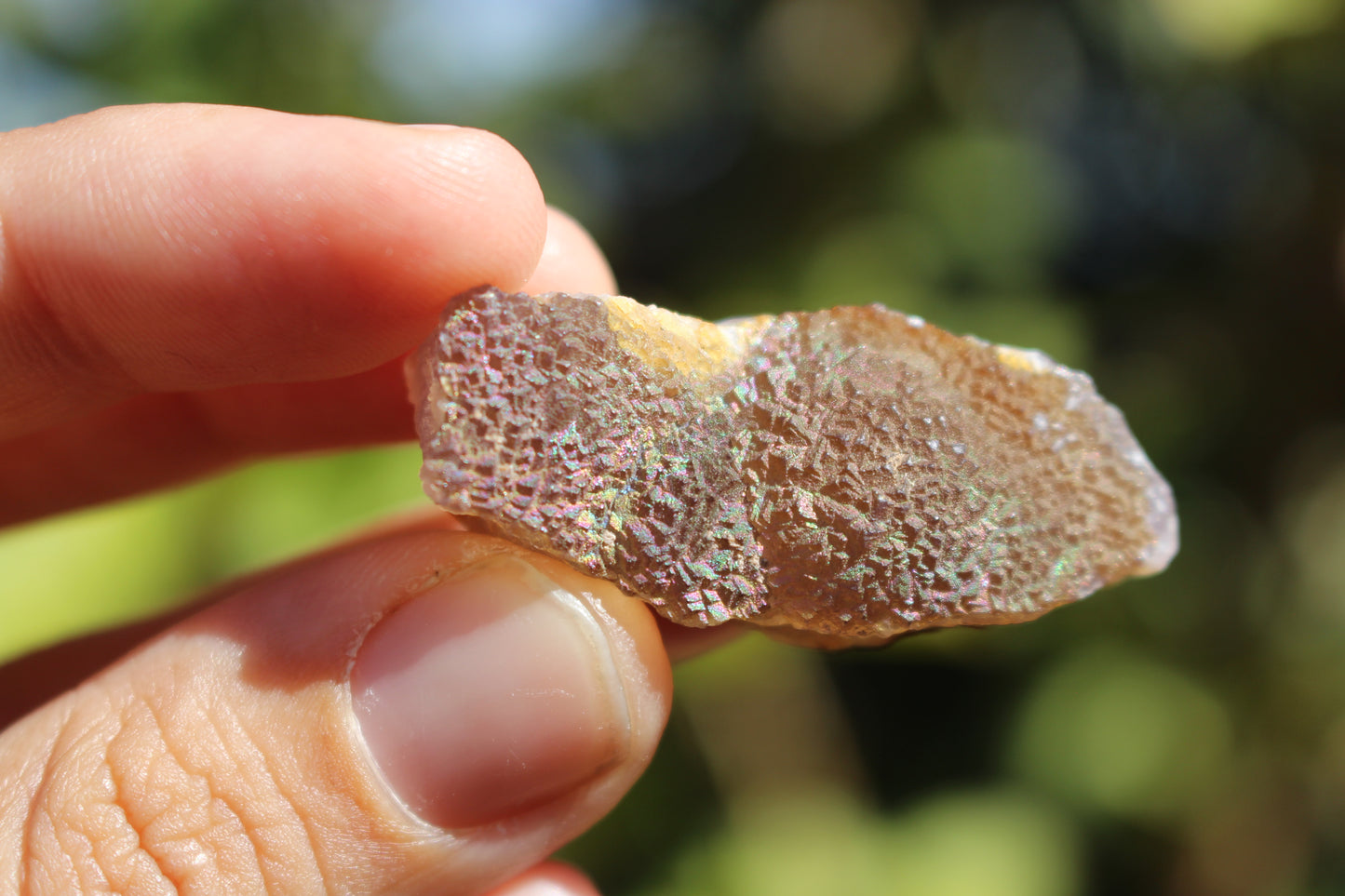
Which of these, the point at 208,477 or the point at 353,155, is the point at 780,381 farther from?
the point at 208,477

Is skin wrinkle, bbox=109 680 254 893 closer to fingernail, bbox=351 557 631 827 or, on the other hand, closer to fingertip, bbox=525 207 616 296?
fingernail, bbox=351 557 631 827

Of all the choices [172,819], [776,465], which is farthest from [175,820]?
[776,465]

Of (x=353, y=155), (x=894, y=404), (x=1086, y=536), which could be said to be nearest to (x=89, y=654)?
(x=353, y=155)

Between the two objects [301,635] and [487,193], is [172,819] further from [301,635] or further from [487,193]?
[487,193]

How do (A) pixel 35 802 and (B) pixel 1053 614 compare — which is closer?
(A) pixel 35 802

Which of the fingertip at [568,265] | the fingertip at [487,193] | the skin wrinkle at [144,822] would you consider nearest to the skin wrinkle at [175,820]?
the skin wrinkle at [144,822]

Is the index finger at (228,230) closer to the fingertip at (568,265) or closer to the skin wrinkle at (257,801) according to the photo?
the fingertip at (568,265)

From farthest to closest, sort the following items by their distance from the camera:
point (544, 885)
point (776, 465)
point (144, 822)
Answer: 1. point (544, 885)
2. point (776, 465)
3. point (144, 822)

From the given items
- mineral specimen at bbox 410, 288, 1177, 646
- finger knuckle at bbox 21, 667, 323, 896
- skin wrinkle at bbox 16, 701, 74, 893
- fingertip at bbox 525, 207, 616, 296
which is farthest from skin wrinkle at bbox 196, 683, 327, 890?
fingertip at bbox 525, 207, 616, 296
